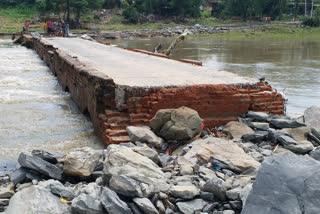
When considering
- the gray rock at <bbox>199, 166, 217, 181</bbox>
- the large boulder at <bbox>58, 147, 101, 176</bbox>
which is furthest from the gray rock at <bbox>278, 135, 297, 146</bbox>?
the large boulder at <bbox>58, 147, 101, 176</bbox>

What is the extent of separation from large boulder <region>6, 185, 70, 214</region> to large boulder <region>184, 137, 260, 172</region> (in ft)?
4.91

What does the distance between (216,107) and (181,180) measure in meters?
2.23

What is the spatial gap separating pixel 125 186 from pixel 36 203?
724 mm

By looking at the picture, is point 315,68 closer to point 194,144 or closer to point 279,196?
point 194,144

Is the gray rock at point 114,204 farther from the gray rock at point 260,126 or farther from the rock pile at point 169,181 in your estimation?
the gray rock at point 260,126

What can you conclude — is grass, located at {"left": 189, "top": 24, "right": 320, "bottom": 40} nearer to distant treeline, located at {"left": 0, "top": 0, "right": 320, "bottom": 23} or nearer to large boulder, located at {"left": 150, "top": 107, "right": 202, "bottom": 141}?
distant treeline, located at {"left": 0, "top": 0, "right": 320, "bottom": 23}

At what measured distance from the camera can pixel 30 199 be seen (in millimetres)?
2947

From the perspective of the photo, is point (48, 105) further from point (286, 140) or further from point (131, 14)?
point (131, 14)

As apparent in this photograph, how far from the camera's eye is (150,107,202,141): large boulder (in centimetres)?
453

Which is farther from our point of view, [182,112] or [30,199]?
[182,112]

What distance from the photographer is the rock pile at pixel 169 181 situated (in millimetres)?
2439

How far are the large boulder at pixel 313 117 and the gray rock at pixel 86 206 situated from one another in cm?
380

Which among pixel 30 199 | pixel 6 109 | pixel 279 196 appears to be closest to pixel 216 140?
pixel 279 196

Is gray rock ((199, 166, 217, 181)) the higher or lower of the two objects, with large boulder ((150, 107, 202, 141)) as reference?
lower
